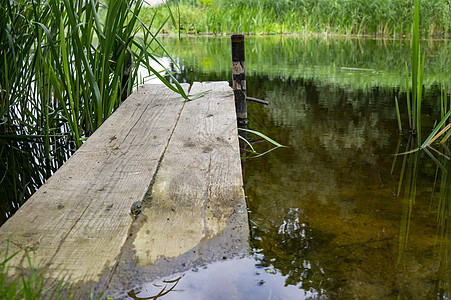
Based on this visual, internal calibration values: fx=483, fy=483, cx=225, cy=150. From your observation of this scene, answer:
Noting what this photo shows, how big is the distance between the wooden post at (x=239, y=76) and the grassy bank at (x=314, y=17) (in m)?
5.53

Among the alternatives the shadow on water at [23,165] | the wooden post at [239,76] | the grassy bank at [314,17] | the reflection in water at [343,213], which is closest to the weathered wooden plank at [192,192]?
the reflection in water at [343,213]

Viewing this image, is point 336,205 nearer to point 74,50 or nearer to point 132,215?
point 132,215

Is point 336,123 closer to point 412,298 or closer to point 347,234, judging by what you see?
point 347,234

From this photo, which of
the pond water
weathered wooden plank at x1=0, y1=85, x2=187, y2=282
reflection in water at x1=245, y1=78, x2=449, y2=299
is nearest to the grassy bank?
the pond water

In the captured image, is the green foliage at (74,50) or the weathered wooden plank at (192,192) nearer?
the weathered wooden plank at (192,192)

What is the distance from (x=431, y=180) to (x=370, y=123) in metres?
1.03

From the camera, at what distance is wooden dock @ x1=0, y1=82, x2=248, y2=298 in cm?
105

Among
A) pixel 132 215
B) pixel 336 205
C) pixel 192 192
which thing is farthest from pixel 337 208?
pixel 132 215

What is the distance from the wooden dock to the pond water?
4.3 inches

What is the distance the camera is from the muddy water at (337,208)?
1.29m

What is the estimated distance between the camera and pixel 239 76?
3252mm

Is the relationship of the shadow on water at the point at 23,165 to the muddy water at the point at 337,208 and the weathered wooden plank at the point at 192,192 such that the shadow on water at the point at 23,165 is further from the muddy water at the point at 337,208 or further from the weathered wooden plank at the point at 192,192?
the muddy water at the point at 337,208

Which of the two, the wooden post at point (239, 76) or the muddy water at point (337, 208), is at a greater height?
the wooden post at point (239, 76)

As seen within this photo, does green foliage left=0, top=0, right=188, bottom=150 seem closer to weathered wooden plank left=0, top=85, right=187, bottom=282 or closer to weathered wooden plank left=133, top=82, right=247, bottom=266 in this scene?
weathered wooden plank left=0, top=85, right=187, bottom=282
